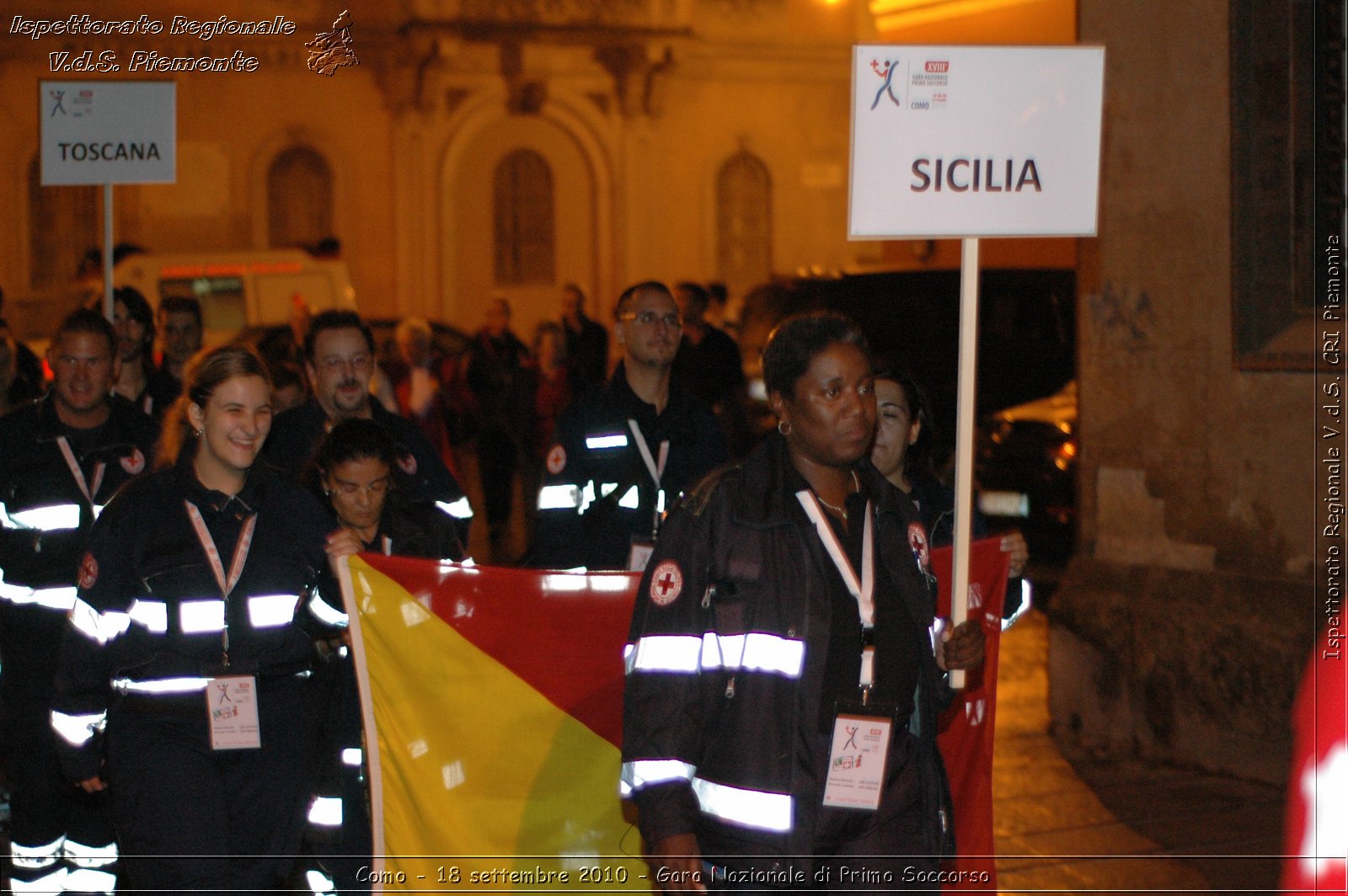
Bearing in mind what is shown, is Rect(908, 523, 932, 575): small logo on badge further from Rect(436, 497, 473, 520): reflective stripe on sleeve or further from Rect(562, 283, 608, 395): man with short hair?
Rect(562, 283, 608, 395): man with short hair

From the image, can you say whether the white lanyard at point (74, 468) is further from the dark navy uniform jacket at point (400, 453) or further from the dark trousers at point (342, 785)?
the dark trousers at point (342, 785)

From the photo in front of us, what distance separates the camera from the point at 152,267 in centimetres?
1816

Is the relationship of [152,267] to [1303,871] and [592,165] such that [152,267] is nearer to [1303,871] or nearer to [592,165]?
[592,165]

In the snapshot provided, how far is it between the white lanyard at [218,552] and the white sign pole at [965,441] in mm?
2084

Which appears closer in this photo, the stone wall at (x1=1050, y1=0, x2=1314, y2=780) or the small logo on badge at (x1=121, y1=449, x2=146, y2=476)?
the small logo on badge at (x1=121, y1=449, x2=146, y2=476)

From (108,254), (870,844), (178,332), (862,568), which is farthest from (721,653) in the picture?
(178,332)

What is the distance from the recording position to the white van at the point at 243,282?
18188 millimetres

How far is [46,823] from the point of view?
6.27 meters

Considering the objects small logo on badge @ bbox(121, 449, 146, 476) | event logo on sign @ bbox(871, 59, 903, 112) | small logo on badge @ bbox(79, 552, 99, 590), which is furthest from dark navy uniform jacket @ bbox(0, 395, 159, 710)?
event logo on sign @ bbox(871, 59, 903, 112)

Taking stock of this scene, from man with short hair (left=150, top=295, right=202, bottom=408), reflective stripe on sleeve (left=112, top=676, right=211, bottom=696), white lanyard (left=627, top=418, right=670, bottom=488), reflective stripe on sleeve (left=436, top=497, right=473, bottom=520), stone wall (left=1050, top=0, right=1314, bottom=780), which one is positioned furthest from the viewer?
man with short hair (left=150, top=295, right=202, bottom=408)

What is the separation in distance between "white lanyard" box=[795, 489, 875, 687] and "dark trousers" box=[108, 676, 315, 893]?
6.36 feet

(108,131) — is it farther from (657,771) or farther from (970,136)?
(657,771)

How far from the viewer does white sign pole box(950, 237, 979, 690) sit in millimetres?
4188

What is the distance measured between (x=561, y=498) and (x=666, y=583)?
115 inches
